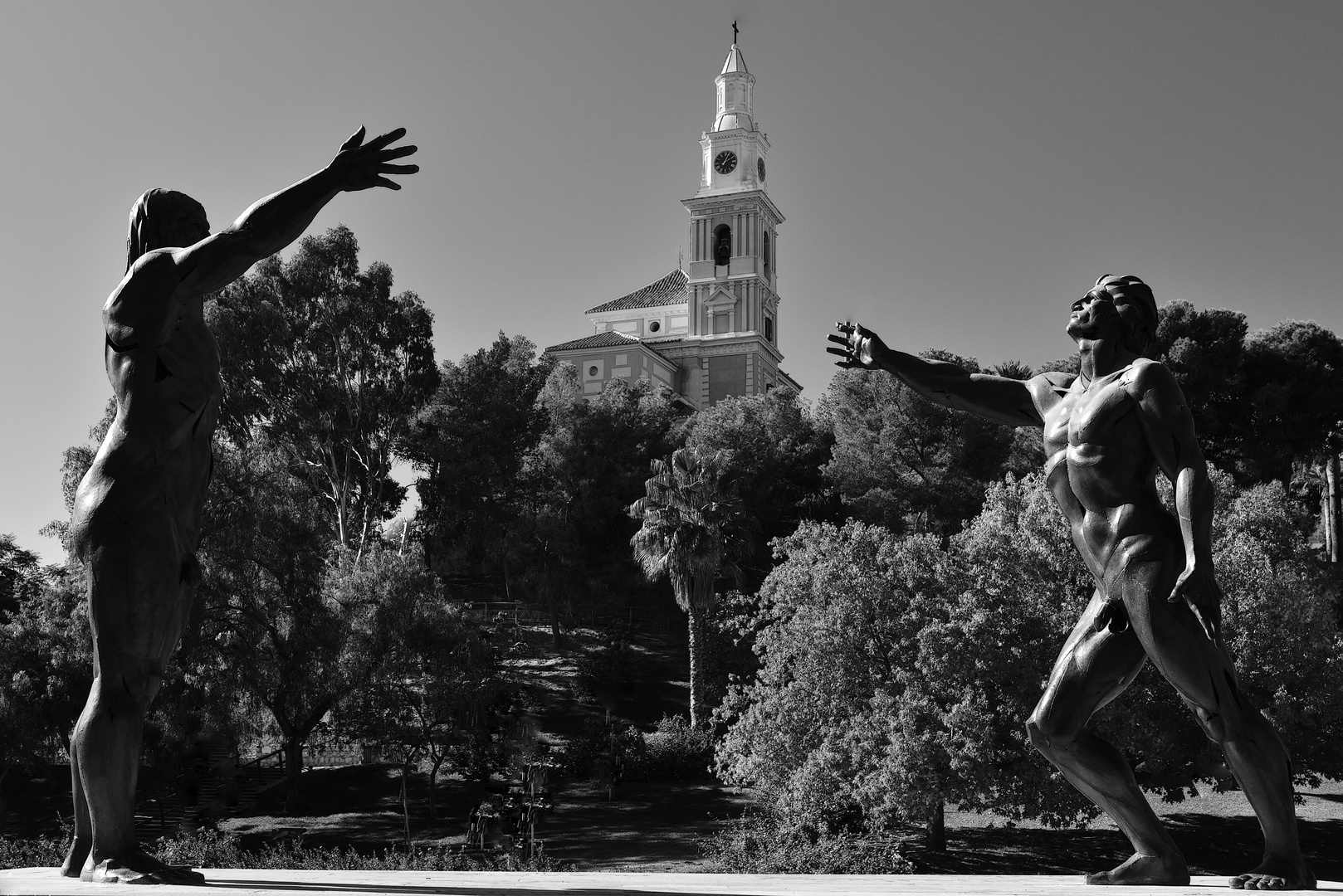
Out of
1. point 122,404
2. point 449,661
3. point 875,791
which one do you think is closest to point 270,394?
point 449,661

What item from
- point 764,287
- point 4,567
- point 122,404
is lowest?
point 122,404

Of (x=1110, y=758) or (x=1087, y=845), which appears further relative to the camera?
(x=1087, y=845)

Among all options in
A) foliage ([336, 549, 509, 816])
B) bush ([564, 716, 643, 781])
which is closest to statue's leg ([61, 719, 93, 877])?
foliage ([336, 549, 509, 816])

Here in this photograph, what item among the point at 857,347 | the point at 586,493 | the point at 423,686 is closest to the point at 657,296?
the point at 586,493

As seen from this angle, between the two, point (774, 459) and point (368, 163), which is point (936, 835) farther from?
point (774, 459)

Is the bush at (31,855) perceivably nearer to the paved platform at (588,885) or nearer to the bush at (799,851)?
the bush at (799,851)

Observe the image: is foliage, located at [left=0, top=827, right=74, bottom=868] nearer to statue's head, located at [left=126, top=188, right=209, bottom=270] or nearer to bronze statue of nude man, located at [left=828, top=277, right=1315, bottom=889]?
statue's head, located at [left=126, top=188, right=209, bottom=270]

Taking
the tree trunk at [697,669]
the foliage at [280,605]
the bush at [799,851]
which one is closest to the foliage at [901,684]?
the bush at [799,851]

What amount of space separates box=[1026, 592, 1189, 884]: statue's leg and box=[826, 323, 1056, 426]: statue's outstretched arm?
4.06ft

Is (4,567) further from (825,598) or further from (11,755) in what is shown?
(825,598)

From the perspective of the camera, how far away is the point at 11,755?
27938 mm

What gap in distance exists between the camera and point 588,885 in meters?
5.53

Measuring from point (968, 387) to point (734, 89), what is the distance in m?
85.9

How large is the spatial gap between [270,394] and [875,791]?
26.4 metres
